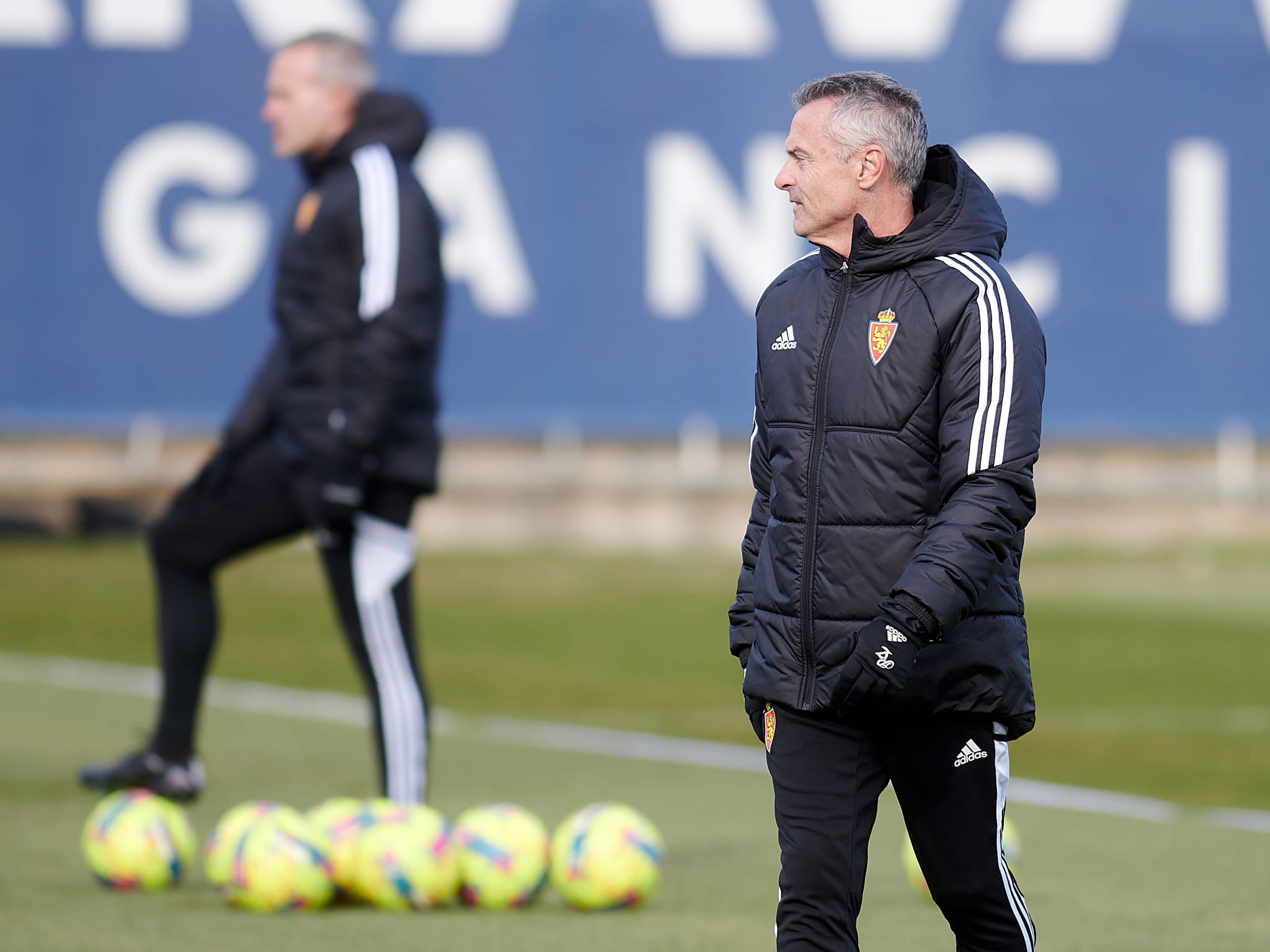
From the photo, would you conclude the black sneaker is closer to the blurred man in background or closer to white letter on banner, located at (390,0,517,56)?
the blurred man in background

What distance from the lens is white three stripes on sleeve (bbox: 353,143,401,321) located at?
22.2ft

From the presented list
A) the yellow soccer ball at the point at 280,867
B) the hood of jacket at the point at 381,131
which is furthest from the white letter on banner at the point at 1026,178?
the yellow soccer ball at the point at 280,867

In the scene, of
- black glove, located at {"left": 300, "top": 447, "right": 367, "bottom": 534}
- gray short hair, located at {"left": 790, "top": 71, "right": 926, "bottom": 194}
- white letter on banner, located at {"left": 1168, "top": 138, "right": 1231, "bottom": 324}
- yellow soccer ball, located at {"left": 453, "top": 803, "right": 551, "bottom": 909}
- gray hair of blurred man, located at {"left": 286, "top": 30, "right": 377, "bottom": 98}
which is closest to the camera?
gray short hair, located at {"left": 790, "top": 71, "right": 926, "bottom": 194}

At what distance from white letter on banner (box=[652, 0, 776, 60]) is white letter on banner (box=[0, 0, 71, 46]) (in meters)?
5.59

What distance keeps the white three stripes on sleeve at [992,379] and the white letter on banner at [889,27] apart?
1700cm

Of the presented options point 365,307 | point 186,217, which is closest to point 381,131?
point 365,307

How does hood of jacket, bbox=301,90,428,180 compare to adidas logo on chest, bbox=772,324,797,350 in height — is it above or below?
above

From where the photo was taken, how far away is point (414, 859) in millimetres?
6023

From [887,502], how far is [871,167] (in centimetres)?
66

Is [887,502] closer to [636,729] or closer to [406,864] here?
[406,864]

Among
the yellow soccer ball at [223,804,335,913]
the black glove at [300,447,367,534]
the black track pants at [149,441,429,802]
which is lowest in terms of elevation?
the yellow soccer ball at [223,804,335,913]

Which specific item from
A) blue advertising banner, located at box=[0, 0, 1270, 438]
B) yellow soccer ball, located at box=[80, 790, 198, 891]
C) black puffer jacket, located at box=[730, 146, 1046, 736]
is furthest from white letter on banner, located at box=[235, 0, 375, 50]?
black puffer jacket, located at box=[730, 146, 1046, 736]

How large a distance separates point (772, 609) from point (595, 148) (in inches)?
666

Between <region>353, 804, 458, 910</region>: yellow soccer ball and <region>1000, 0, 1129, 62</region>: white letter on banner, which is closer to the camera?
<region>353, 804, 458, 910</region>: yellow soccer ball
